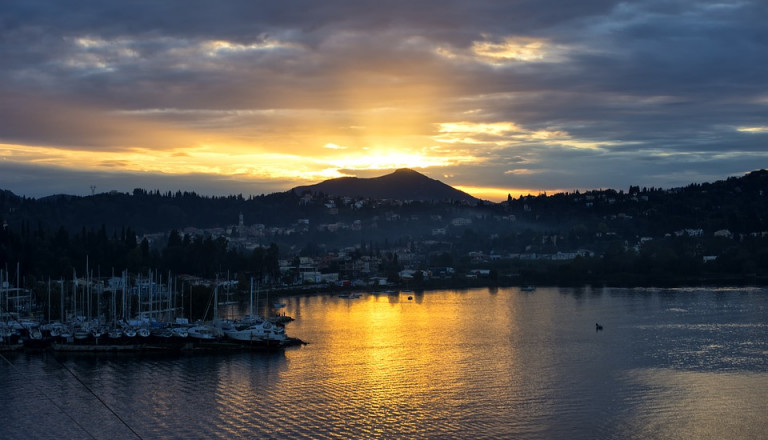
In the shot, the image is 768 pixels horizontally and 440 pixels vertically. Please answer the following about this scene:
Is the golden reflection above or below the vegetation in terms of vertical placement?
below

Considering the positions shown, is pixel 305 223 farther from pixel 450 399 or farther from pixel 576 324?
pixel 450 399

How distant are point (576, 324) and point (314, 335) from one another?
10.9 metres

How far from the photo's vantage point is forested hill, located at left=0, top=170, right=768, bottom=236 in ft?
300

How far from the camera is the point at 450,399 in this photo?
68.6ft

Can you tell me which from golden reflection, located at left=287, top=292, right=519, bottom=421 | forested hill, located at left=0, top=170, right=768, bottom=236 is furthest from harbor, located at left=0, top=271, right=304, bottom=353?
forested hill, located at left=0, top=170, right=768, bottom=236

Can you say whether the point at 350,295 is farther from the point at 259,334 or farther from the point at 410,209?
the point at 410,209

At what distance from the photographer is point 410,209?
12600cm

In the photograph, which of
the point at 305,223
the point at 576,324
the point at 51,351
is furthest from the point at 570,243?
the point at 51,351

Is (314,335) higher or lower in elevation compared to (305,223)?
lower

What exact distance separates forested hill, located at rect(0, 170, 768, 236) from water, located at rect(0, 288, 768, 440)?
2184 inches

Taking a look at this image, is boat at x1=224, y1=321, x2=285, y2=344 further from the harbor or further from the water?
the water

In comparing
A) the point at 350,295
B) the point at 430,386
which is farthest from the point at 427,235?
the point at 430,386

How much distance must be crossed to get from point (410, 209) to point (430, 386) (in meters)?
104

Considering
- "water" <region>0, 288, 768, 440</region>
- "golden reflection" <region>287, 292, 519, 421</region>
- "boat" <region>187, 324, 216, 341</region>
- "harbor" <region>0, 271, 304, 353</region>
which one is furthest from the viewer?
"boat" <region>187, 324, 216, 341</region>
